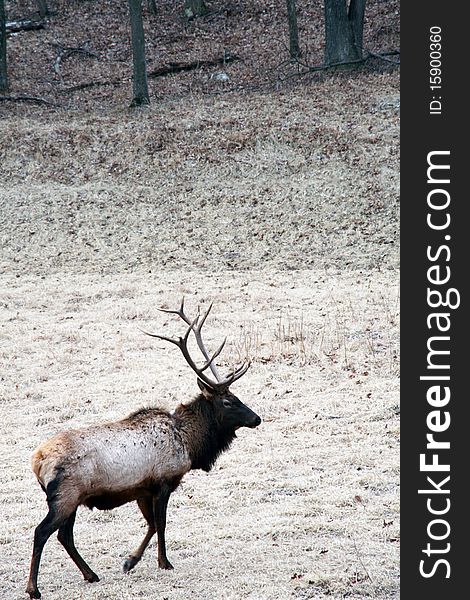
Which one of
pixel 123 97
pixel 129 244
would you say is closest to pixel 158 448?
pixel 129 244

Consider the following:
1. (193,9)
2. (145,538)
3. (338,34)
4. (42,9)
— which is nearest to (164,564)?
(145,538)

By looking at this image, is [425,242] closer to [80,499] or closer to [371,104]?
[80,499]

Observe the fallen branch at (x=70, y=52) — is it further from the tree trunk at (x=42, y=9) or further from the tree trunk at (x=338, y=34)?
the tree trunk at (x=338, y=34)

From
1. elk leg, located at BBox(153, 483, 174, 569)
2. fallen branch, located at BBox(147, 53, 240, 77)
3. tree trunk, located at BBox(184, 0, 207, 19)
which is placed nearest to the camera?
elk leg, located at BBox(153, 483, 174, 569)

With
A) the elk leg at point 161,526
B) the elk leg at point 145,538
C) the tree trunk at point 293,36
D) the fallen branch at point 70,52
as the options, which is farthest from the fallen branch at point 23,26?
the elk leg at point 161,526

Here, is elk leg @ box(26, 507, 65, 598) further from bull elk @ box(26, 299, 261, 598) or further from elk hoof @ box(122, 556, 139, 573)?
elk hoof @ box(122, 556, 139, 573)

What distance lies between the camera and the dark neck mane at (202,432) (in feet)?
26.6

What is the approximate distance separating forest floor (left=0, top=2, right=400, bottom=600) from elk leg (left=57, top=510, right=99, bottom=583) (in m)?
0.13

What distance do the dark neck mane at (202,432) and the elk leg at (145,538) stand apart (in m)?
0.57

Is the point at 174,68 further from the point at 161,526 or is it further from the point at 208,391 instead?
the point at 161,526

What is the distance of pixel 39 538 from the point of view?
6996 millimetres

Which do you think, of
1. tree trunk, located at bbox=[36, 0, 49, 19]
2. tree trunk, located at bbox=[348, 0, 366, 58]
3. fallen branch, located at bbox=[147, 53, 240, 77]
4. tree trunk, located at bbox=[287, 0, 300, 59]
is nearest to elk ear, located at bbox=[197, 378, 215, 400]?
tree trunk, located at bbox=[348, 0, 366, 58]

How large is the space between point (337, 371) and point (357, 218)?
33.5 feet

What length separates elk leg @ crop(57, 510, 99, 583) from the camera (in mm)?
7227
